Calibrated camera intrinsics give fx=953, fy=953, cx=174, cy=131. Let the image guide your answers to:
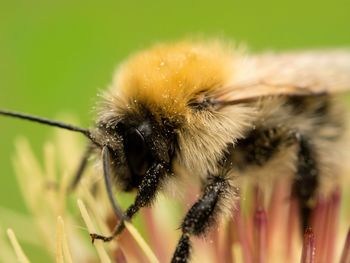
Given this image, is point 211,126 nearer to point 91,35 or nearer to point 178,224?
point 178,224

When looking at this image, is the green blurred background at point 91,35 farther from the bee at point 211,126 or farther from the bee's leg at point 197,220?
the bee's leg at point 197,220

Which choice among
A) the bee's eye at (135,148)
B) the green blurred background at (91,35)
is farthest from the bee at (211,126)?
the green blurred background at (91,35)

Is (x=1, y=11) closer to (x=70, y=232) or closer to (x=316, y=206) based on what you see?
(x=70, y=232)

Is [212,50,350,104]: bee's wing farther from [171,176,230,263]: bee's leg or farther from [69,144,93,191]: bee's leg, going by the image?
[69,144,93,191]: bee's leg

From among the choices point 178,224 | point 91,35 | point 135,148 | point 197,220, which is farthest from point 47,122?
point 91,35

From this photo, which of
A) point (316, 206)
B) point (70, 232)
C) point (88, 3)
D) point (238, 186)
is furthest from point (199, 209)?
point (88, 3)

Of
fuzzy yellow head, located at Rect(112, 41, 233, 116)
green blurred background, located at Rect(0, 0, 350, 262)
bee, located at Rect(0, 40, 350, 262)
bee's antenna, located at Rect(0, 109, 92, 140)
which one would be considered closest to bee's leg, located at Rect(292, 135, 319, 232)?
bee, located at Rect(0, 40, 350, 262)
